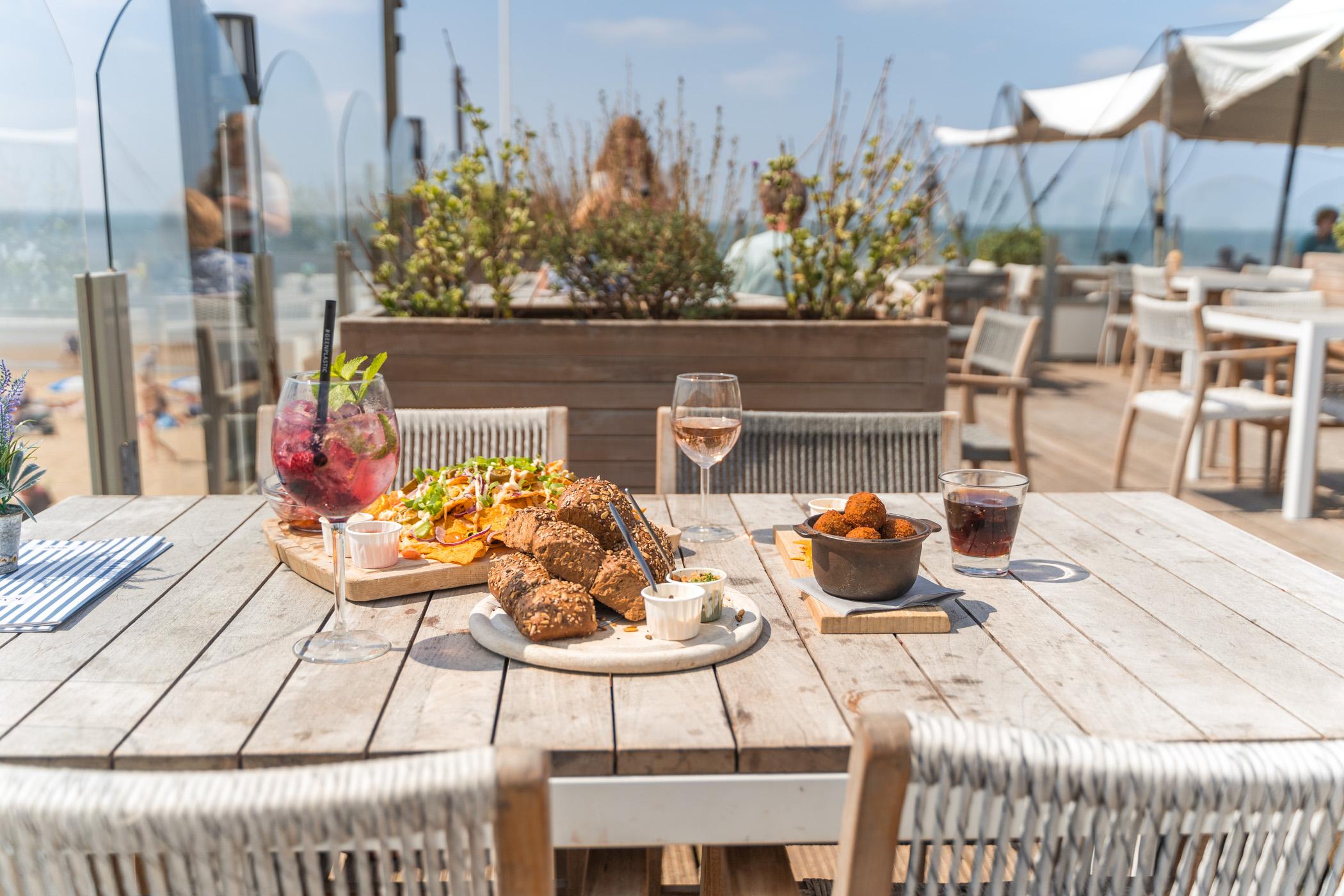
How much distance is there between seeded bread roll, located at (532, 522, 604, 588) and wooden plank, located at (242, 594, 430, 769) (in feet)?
0.60

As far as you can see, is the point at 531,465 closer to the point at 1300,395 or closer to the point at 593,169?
the point at 593,169

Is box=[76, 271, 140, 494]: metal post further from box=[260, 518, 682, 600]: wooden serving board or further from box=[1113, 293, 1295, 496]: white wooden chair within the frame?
box=[1113, 293, 1295, 496]: white wooden chair

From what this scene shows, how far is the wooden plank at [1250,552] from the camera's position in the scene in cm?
142

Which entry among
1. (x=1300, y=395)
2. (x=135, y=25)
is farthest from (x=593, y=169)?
(x=1300, y=395)

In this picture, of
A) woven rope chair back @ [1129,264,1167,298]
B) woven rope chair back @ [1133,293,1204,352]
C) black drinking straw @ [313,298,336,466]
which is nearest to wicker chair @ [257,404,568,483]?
black drinking straw @ [313,298,336,466]

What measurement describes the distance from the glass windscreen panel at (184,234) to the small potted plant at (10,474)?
1.89 meters

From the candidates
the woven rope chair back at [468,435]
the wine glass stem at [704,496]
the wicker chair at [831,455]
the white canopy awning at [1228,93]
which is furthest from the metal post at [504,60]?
the wine glass stem at [704,496]

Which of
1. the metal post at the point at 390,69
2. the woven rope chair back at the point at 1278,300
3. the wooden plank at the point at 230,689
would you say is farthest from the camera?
the metal post at the point at 390,69

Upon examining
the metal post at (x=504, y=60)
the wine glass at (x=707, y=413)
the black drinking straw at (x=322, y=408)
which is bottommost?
the wine glass at (x=707, y=413)

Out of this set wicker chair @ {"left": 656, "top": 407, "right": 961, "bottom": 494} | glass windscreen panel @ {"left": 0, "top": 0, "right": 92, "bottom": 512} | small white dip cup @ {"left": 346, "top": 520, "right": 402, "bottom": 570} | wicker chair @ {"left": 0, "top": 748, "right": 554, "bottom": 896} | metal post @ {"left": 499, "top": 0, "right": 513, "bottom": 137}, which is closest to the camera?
wicker chair @ {"left": 0, "top": 748, "right": 554, "bottom": 896}

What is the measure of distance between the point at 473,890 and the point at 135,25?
3357 mm

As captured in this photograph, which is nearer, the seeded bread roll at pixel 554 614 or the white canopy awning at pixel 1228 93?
the seeded bread roll at pixel 554 614

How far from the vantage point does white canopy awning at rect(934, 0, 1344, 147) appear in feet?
28.6

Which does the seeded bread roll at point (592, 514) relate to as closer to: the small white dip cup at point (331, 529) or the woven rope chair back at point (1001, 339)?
the small white dip cup at point (331, 529)
